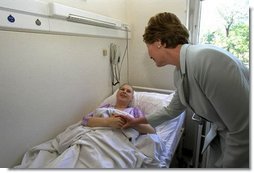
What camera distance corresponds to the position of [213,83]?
0.75 metres

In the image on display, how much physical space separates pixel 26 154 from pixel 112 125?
0.65 meters

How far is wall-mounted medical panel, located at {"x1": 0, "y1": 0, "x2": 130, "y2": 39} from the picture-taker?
1.10 meters

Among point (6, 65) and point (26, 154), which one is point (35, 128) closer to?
point (26, 154)

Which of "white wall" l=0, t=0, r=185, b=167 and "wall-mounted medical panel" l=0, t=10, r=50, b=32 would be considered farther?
"white wall" l=0, t=0, r=185, b=167

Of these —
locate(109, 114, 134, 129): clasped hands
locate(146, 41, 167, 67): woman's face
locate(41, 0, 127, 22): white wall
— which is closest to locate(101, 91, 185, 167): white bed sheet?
locate(109, 114, 134, 129): clasped hands

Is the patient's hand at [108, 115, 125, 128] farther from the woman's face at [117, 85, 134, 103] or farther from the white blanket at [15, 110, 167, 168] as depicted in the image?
the woman's face at [117, 85, 134, 103]

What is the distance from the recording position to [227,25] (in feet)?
6.20

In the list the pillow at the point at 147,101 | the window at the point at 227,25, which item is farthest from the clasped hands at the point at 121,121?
the window at the point at 227,25

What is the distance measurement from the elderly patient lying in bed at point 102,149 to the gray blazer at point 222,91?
461 millimetres

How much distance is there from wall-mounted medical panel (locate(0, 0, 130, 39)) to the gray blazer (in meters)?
1.00

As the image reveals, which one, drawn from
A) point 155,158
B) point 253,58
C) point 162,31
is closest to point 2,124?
point 155,158

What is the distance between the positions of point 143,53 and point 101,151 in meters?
1.59

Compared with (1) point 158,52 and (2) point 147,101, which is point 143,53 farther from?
(1) point 158,52

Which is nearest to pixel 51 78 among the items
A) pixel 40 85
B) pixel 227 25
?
pixel 40 85
